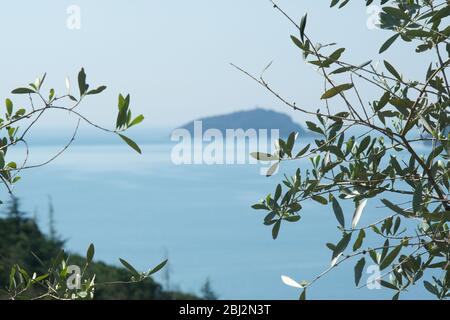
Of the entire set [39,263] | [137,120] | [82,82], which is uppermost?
[39,263]

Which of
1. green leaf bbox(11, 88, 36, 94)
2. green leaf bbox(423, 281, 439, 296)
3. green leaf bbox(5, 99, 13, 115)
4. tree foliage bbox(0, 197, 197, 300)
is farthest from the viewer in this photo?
tree foliage bbox(0, 197, 197, 300)

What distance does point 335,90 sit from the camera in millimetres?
1703

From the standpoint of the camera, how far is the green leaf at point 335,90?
66.5 inches

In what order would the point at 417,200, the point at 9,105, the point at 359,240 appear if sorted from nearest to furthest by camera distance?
the point at 417,200, the point at 359,240, the point at 9,105

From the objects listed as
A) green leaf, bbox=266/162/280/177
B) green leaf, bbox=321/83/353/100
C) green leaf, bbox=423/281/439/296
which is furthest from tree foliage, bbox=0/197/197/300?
green leaf, bbox=321/83/353/100

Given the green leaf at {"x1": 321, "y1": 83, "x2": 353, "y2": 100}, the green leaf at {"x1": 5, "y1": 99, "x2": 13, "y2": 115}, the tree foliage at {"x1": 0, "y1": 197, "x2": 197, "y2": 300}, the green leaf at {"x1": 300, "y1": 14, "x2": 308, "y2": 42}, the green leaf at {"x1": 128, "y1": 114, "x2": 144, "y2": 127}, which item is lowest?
the green leaf at {"x1": 128, "y1": 114, "x2": 144, "y2": 127}

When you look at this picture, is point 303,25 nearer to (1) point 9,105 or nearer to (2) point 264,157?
(2) point 264,157

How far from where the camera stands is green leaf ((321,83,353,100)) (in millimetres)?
1689

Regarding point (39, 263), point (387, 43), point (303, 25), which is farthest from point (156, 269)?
point (39, 263)

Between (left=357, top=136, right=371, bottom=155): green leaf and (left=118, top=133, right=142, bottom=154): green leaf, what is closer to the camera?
(left=118, top=133, right=142, bottom=154): green leaf

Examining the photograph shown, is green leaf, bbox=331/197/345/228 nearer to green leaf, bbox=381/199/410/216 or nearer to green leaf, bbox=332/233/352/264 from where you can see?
green leaf, bbox=332/233/352/264
